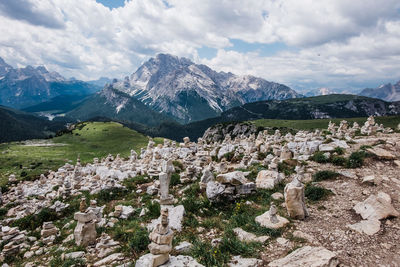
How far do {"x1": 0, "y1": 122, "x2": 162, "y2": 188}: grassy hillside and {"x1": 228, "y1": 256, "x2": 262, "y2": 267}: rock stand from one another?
73.7 m

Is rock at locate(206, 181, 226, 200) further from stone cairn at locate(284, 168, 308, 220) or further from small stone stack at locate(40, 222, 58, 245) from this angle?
small stone stack at locate(40, 222, 58, 245)

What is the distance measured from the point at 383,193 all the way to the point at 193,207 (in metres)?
10.7

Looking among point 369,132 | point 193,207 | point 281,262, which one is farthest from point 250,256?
point 369,132

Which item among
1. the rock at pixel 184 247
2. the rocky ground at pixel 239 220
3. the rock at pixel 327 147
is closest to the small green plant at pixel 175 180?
the rocky ground at pixel 239 220

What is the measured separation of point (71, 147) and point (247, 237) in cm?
11624

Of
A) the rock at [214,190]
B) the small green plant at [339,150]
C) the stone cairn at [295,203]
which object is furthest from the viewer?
the small green plant at [339,150]

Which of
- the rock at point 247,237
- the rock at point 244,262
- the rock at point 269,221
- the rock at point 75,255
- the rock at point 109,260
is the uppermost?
the rock at point 269,221

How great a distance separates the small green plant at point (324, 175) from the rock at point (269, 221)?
6.64 metres

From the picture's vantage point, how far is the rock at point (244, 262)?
7.37 m

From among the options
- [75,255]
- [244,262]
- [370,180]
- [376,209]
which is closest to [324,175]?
[370,180]

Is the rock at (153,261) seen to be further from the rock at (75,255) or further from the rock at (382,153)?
the rock at (382,153)

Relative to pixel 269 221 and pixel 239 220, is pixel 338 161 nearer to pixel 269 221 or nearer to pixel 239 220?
pixel 269 221

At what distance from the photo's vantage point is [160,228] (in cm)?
717

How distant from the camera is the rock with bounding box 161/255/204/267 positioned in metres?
7.12
